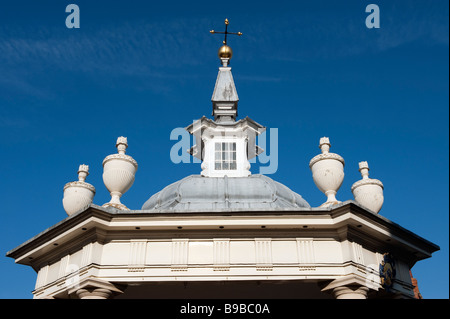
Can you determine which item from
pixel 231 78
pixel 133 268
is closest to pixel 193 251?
pixel 133 268

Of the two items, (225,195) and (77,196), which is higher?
(225,195)

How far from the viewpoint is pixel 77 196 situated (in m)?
20.8

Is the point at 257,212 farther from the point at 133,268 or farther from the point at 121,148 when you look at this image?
the point at 121,148

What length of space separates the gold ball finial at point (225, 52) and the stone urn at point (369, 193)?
1656cm

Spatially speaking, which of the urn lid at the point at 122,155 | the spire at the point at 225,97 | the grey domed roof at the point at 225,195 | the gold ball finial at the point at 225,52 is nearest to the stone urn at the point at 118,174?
the urn lid at the point at 122,155

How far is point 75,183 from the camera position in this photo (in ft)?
69.2

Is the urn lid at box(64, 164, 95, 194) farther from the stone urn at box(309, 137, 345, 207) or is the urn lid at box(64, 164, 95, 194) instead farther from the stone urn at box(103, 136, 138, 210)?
the stone urn at box(309, 137, 345, 207)

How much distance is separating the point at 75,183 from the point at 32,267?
3.80m

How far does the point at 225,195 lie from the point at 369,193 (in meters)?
6.06

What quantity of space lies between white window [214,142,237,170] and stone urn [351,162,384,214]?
346 inches

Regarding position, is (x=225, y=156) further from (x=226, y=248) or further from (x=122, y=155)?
(x=226, y=248)

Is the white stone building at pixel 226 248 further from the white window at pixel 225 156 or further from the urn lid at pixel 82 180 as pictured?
the white window at pixel 225 156

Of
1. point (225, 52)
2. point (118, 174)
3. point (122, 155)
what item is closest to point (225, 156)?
point (122, 155)

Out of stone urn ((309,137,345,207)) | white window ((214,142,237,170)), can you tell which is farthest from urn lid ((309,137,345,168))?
white window ((214,142,237,170))
